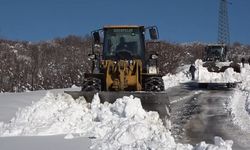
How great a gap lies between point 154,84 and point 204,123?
1.49 metres

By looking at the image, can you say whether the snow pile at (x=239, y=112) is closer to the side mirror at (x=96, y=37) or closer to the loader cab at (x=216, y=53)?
the side mirror at (x=96, y=37)

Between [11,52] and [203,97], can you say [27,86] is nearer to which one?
[11,52]

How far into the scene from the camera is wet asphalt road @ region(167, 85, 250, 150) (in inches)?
350

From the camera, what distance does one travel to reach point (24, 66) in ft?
159

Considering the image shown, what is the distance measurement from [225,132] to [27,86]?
31.9 m

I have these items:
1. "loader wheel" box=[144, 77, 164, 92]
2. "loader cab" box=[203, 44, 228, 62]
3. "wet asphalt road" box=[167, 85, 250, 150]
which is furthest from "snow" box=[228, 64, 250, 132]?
"loader cab" box=[203, 44, 228, 62]

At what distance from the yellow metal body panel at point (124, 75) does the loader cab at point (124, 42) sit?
0.73m

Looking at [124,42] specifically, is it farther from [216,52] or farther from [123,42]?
[216,52]

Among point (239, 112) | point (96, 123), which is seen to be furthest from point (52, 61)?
point (96, 123)

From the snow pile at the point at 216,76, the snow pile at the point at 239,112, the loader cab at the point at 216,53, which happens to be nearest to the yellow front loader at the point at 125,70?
the snow pile at the point at 239,112

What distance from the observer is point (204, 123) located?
1091 centimetres

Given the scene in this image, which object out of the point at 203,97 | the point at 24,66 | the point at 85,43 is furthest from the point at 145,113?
the point at 85,43

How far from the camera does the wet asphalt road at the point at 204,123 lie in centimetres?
889

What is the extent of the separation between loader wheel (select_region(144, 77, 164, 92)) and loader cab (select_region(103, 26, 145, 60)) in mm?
1152
